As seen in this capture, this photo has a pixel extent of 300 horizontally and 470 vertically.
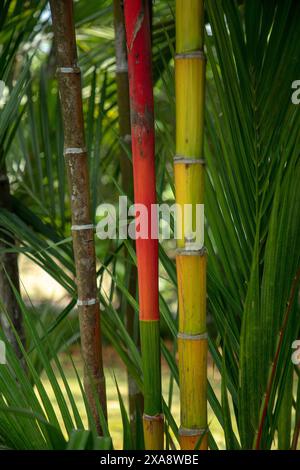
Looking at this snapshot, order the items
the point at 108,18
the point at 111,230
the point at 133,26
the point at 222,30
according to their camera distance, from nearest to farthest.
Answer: the point at 133,26, the point at 222,30, the point at 111,230, the point at 108,18

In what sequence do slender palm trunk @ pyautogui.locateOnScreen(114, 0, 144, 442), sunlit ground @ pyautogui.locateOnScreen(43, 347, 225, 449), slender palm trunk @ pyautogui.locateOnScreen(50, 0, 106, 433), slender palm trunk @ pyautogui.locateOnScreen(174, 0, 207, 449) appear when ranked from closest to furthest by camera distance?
slender palm trunk @ pyautogui.locateOnScreen(174, 0, 207, 449) < slender palm trunk @ pyautogui.locateOnScreen(50, 0, 106, 433) < slender palm trunk @ pyautogui.locateOnScreen(114, 0, 144, 442) < sunlit ground @ pyautogui.locateOnScreen(43, 347, 225, 449)

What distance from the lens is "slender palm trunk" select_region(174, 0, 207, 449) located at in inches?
18.2

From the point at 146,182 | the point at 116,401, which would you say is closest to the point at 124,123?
the point at 146,182

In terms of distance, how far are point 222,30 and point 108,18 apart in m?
0.95

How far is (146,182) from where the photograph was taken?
0.50m

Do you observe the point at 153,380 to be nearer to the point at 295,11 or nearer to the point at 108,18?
the point at 295,11

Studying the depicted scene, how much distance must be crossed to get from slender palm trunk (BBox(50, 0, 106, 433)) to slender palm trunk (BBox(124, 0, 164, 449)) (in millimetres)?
66

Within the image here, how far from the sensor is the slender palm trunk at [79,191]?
0.56 metres

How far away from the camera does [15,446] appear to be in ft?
1.73

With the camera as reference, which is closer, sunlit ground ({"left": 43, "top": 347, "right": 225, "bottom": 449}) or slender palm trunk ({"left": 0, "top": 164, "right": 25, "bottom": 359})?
slender palm trunk ({"left": 0, "top": 164, "right": 25, "bottom": 359})

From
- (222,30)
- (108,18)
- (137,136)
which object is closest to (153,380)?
(137,136)

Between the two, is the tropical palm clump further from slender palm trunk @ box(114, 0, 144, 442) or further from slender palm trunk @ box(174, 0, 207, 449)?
slender palm trunk @ box(114, 0, 144, 442)

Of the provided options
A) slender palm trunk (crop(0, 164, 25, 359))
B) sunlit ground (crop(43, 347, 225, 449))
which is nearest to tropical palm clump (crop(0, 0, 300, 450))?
slender palm trunk (crop(0, 164, 25, 359))

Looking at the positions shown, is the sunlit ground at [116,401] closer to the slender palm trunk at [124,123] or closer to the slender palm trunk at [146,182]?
the slender palm trunk at [124,123]
